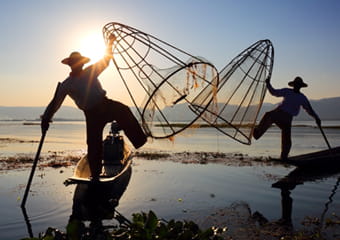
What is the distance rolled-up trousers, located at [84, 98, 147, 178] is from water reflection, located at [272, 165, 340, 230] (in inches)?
131

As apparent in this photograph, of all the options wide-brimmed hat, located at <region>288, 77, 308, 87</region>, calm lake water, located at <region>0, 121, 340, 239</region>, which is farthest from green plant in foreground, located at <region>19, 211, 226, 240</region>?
wide-brimmed hat, located at <region>288, 77, 308, 87</region>

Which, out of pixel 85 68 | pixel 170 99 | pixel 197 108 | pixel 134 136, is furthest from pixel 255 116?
pixel 85 68

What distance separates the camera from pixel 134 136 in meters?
6.36

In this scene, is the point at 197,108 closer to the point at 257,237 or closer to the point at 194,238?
the point at 257,237

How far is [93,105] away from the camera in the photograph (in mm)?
6477

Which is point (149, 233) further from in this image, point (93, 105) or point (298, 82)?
point (298, 82)

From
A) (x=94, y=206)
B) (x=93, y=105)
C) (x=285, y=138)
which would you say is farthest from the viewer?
(x=285, y=138)

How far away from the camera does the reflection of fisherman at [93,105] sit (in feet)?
21.0

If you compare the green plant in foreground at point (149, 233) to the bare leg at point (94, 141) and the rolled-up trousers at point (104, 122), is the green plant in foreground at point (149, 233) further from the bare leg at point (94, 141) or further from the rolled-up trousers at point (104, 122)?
the bare leg at point (94, 141)

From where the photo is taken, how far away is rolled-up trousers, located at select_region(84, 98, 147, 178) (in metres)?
6.38

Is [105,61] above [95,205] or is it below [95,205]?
above

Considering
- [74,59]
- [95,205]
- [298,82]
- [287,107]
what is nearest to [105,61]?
[74,59]

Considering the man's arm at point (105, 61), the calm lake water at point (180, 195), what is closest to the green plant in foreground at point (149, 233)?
the calm lake water at point (180, 195)

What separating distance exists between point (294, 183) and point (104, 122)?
6140 mm
